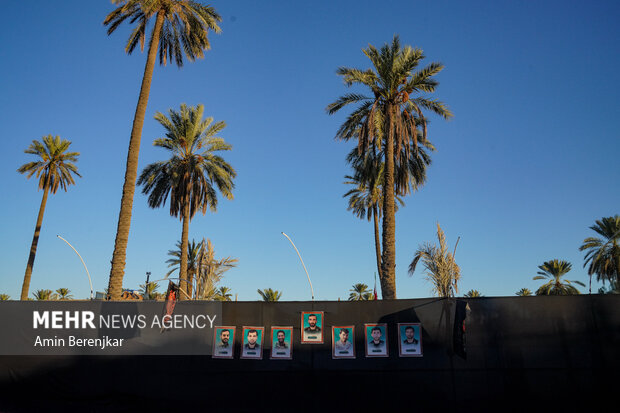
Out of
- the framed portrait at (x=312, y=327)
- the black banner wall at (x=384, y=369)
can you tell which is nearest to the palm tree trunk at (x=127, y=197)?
the black banner wall at (x=384, y=369)

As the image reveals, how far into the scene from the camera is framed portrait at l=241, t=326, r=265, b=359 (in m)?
8.66

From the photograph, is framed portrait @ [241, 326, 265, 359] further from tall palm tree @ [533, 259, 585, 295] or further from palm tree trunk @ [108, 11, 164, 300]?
tall palm tree @ [533, 259, 585, 295]

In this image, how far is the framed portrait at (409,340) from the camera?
8.35 meters

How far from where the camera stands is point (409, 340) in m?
8.43

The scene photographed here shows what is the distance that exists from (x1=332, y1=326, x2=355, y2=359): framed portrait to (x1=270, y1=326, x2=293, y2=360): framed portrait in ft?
2.81

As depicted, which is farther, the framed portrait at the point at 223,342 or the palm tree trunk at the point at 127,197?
the palm tree trunk at the point at 127,197

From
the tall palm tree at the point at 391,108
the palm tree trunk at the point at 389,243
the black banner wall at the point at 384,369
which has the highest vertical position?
the tall palm tree at the point at 391,108

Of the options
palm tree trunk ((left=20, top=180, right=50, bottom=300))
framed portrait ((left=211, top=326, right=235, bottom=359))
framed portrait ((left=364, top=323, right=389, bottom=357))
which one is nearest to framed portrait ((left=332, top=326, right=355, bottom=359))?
framed portrait ((left=364, top=323, right=389, bottom=357))

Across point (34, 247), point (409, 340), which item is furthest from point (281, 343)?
point (34, 247)

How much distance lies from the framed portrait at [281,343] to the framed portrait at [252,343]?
24 centimetres

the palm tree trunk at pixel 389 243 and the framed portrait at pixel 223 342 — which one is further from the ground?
the palm tree trunk at pixel 389 243

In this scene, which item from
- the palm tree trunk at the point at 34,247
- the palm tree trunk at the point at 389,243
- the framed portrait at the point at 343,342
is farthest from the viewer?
the palm tree trunk at the point at 34,247

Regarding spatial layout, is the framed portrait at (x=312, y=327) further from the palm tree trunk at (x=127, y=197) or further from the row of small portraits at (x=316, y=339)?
the palm tree trunk at (x=127, y=197)

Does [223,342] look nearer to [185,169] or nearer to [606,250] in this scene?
[185,169]
